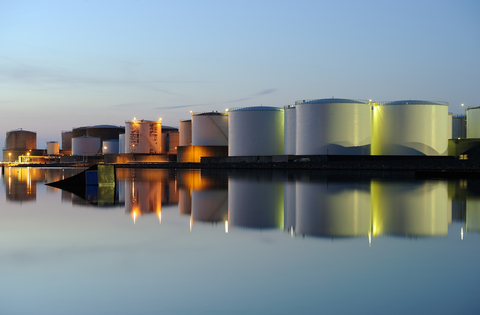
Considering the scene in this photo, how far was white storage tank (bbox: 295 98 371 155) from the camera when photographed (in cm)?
6800

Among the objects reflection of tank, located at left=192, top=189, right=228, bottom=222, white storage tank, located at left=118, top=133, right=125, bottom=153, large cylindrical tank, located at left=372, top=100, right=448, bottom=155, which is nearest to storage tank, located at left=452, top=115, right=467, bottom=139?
large cylindrical tank, located at left=372, top=100, right=448, bottom=155

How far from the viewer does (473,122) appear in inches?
3132

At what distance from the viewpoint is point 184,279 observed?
7969 millimetres

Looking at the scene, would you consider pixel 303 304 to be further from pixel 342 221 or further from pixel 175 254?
pixel 342 221

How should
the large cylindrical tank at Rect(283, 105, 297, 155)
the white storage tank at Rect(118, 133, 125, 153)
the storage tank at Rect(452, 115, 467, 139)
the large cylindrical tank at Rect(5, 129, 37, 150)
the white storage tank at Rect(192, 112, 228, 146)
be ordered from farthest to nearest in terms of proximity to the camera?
the large cylindrical tank at Rect(5, 129, 37, 150) < the white storage tank at Rect(118, 133, 125, 153) < the white storage tank at Rect(192, 112, 228, 146) < the storage tank at Rect(452, 115, 467, 139) < the large cylindrical tank at Rect(283, 105, 297, 155)

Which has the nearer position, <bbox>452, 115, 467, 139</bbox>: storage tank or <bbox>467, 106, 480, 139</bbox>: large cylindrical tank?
<bbox>467, 106, 480, 139</bbox>: large cylindrical tank

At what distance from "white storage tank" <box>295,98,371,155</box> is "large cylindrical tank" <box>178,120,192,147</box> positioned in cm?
3622

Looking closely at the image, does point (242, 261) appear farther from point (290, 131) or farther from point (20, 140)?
point (20, 140)

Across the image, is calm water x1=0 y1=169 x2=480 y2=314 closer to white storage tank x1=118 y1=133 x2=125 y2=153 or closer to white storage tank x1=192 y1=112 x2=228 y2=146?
white storage tank x1=192 y1=112 x2=228 y2=146

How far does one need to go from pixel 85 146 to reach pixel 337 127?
85302mm

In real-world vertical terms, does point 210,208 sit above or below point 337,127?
below

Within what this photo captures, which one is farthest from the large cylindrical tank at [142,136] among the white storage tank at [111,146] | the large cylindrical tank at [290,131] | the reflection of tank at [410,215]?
the reflection of tank at [410,215]

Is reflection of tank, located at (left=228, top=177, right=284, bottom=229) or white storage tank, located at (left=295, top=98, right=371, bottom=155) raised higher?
white storage tank, located at (left=295, top=98, right=371, bottom=155)

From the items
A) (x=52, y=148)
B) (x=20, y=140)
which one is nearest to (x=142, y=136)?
(x=52, y=148)
